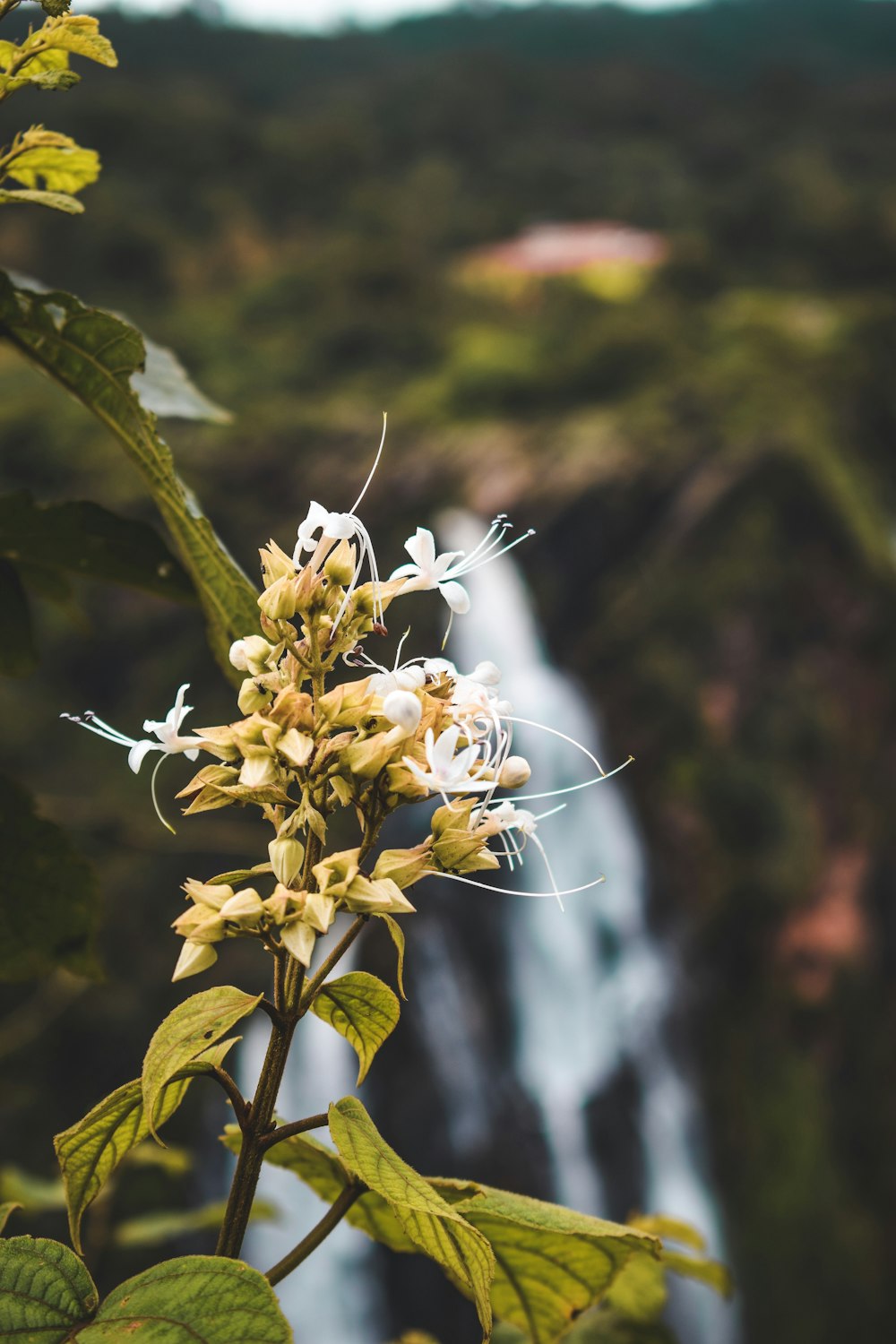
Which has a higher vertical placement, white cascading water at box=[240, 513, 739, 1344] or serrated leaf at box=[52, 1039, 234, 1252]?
serrated leaf at box=[52, 1039, 234, 1252]

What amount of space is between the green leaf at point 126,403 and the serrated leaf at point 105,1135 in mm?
243

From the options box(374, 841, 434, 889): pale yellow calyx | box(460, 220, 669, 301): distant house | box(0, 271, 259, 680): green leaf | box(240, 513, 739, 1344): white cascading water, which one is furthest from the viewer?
box(460, 220, 669, 301): distant house

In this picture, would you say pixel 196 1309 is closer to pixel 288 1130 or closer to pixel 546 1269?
pixel 288 1130

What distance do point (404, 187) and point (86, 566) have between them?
12162mm

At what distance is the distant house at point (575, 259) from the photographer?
8.81m

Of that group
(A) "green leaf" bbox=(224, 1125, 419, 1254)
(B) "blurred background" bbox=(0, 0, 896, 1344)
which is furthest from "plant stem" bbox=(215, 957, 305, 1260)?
(B) "blurred background" bbox=(0, 0, 896, 1344)

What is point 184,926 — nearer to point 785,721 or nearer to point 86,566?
point 86,566

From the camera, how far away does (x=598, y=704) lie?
511cm

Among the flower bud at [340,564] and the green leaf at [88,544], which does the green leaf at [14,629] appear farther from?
the flower bud at [340,564]

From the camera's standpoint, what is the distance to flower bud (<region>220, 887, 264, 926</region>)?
1.67 feet

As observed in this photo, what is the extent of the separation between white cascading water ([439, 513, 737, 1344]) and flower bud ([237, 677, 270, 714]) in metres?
3.62

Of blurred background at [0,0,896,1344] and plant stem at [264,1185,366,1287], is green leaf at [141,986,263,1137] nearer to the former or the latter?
plant stem at [264,1185,366,1287]

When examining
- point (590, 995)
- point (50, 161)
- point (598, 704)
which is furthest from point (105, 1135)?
point (598, 704)

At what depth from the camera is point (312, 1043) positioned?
4.00 meters
